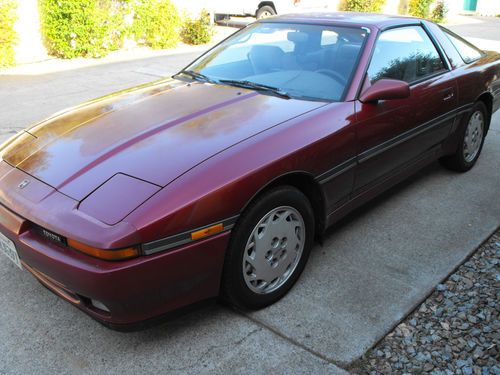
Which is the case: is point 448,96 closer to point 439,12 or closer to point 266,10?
point 266,10

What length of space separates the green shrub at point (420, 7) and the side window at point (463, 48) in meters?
16.2

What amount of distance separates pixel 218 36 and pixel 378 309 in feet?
40.4

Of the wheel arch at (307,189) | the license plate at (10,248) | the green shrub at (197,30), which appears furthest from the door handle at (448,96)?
the green shrub at (197,30)

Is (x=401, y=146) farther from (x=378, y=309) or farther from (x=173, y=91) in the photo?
(x=173, y=91)

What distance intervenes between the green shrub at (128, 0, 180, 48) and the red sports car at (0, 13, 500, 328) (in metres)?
7.65

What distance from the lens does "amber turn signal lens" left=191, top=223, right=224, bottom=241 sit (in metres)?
2.24

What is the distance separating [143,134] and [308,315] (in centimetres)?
136

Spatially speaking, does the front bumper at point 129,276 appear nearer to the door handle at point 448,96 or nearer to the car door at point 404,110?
the car door at point 404,110

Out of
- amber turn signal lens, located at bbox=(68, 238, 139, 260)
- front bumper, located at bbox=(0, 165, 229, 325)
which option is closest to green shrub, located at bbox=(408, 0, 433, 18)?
front bumper, located at bbox=(0, 165, 229, 325)

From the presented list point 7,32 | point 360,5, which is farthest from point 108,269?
point 360,5

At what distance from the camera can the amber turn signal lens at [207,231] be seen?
224 cm

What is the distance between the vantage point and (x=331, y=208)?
10.00 ft

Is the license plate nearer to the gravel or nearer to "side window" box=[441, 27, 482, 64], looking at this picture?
the gravel

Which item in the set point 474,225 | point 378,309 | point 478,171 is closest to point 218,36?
point 478,171
